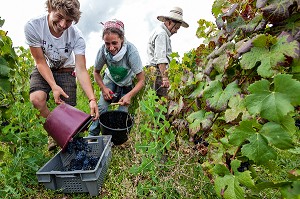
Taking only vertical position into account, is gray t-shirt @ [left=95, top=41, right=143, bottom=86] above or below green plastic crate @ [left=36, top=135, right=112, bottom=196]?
above

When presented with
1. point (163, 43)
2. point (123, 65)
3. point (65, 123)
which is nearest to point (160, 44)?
point (163, 43)

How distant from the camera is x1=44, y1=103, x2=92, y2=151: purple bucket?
266cm

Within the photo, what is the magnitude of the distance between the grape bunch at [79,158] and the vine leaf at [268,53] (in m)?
2.09

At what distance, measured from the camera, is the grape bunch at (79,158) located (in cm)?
282

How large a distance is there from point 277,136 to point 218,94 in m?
0.27

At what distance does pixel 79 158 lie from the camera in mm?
2830

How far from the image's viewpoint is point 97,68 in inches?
156

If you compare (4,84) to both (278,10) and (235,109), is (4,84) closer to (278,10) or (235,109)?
(235,109)

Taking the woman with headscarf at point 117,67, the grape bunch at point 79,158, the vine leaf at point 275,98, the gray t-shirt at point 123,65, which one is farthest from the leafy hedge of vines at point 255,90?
the gray t-shirt at point 123,65

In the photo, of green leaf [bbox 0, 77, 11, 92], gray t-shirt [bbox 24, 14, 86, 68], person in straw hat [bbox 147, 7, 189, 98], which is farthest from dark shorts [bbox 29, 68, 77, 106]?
green leaf [bbox 0, 77, 11, 92]

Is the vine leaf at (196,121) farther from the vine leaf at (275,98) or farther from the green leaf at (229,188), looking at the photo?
the vine leaf at (275,98)

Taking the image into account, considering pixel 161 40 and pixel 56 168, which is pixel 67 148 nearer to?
pixel 56 168

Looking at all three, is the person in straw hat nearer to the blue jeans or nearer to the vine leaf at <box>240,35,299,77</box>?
the blue jeans

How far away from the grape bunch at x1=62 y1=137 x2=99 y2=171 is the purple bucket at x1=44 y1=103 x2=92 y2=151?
0.17 metres
